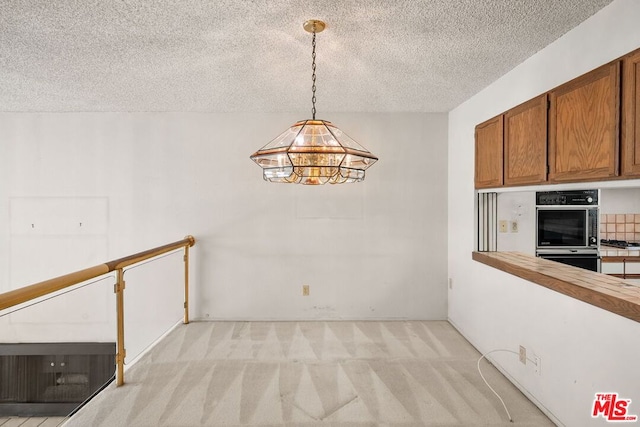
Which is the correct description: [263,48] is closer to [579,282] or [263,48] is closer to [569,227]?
[579,282]

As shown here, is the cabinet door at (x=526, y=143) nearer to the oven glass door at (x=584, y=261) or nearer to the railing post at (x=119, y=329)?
the oven glass door at (x=584, y=261)

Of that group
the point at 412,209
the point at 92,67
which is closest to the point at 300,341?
the point at 412,209

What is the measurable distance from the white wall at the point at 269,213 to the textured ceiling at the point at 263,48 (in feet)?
1.92

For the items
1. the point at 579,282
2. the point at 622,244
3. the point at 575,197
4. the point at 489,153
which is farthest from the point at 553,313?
the point at 622,244

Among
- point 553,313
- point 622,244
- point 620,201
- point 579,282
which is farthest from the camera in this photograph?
point 620,201

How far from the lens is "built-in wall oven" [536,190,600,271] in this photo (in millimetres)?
3533

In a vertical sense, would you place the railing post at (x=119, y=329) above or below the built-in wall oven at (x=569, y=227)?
below

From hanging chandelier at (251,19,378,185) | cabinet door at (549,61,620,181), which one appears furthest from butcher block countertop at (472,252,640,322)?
hanging chandelier at (251,19,378,185)

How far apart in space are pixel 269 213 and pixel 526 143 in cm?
271

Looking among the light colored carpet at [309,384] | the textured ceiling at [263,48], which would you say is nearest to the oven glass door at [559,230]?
the light colored carpet at [309,384]

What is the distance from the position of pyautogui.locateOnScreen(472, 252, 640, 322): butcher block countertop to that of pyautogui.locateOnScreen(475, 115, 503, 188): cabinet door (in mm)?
684

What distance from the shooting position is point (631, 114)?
5.51ft

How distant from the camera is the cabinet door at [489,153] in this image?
116 inches

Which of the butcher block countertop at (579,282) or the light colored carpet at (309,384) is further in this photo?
the light colored carpet at (309,384)
